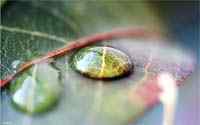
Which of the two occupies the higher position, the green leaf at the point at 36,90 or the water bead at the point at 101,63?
the water bead at the point at 101,63

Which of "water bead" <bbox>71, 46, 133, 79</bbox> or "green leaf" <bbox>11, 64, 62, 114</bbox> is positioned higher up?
"water bead" <bbox>71, 46, 133, 79</bbox>

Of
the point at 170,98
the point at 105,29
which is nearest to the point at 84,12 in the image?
the point at 105,29

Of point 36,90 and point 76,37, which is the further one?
point 76,37

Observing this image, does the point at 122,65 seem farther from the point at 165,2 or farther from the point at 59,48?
the point at 165,2

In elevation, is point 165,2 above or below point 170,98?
above
